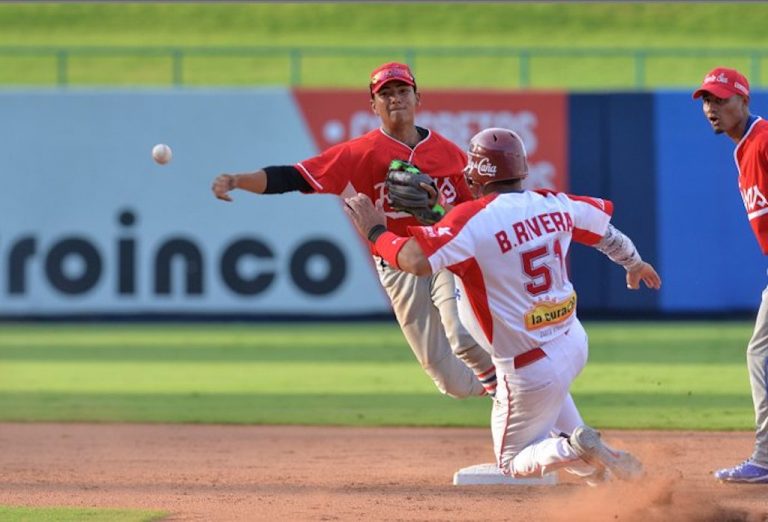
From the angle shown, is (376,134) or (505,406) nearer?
(505,406)

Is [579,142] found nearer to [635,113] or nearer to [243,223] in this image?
[635,113]

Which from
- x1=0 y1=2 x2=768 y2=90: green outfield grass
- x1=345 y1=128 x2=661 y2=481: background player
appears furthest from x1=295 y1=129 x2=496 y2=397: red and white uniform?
x1=0 y1=2 x2=768 y2=90: green outfield grass

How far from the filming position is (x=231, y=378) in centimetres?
1347

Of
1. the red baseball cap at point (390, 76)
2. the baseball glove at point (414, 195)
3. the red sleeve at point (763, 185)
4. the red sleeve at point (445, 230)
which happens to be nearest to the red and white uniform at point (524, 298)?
the red sleeve at point (445, 230)

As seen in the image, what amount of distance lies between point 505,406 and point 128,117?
42.7ft

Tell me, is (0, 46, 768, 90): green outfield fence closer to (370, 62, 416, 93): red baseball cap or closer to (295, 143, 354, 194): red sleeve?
(370, 62, 416, 93): red baseball cap

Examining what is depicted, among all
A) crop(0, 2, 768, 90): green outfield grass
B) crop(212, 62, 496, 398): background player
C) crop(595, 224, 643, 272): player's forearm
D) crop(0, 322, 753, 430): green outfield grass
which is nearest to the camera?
crop(595, 224, 643, 272): player's forearm

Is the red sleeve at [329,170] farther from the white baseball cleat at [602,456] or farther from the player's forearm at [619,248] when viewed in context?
the white baseball cleat at [602,456]

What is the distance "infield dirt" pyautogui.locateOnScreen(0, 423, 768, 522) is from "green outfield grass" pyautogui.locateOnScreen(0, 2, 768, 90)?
20.9 meters

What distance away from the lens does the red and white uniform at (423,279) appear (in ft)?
27.0

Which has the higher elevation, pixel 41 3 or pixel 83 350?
pixel 41 3

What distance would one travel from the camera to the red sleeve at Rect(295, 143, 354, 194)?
8234 millimetres

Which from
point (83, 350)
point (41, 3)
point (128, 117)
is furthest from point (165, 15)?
point (83, 350)

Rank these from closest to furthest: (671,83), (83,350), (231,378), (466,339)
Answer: (466,339) → (231,378) → (83,350) → (671,83)
